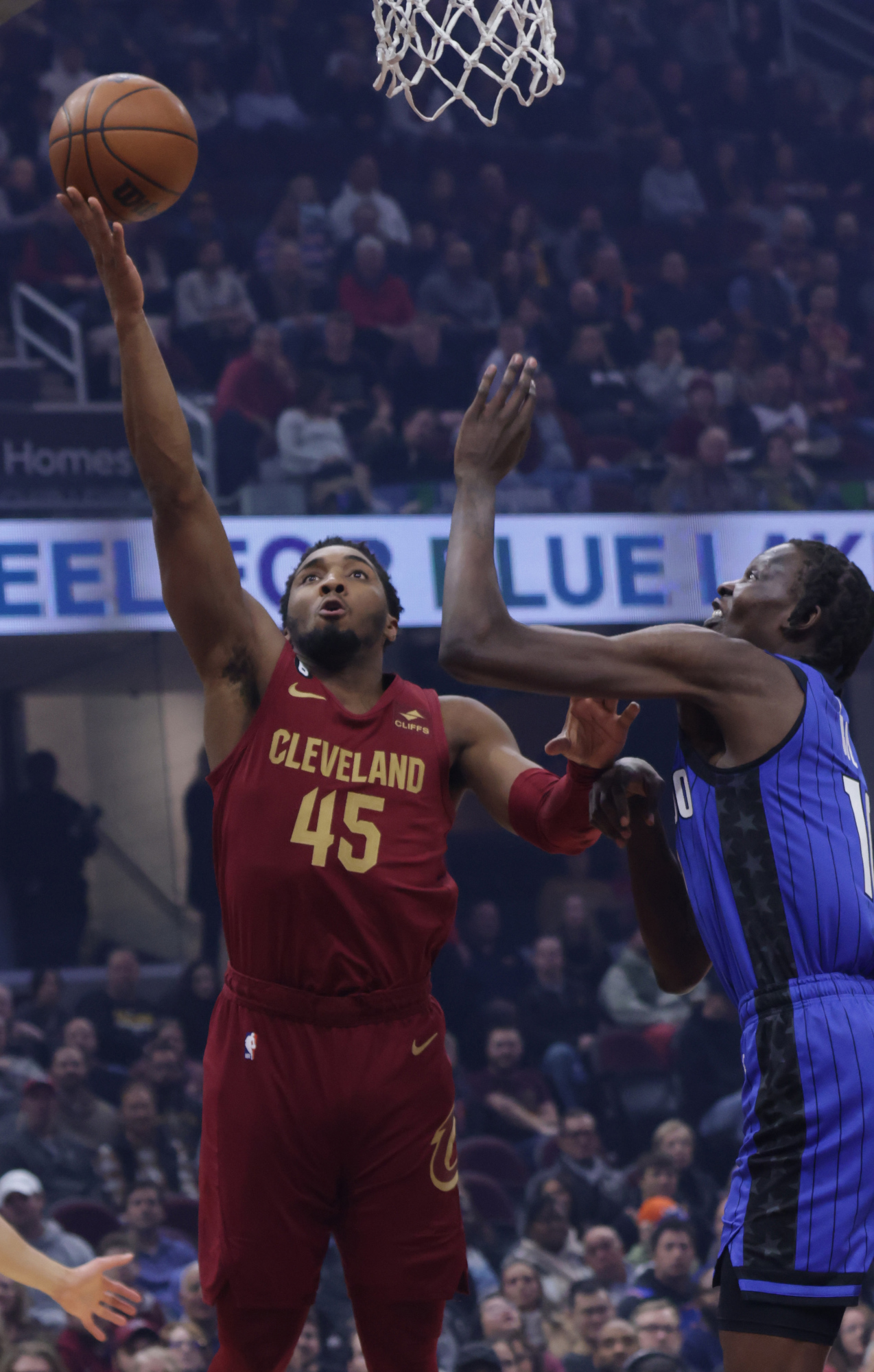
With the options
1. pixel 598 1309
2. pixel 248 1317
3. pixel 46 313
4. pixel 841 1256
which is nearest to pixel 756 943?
pixel 841 1256

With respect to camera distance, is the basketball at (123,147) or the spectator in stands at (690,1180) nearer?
the basketball at (123,147)

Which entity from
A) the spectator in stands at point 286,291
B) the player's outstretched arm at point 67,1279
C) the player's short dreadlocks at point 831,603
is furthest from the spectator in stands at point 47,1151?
the player's short dreadlocks at point 831,603

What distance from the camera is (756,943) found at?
2.52 m

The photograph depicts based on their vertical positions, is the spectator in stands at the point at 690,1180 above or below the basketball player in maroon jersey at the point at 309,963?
below

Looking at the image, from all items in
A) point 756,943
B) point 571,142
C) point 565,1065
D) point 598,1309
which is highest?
point 571,142

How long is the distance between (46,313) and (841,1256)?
7.57m

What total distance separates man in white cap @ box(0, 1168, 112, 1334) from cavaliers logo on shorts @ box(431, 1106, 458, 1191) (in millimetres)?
3667

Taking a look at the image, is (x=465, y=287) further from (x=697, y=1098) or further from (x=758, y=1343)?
(x=758, y=1343)

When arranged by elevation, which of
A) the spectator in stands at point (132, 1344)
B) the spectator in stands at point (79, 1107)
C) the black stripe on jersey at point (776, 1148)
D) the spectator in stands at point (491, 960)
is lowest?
the spectator in stands at point (132, 1344)

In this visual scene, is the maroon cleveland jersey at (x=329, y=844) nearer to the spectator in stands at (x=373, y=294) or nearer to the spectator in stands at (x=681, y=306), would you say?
the spectator in stands at (x=373, y=294)

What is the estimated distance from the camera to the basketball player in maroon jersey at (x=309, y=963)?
279cm

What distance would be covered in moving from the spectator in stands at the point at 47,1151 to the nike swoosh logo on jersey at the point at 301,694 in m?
4.37

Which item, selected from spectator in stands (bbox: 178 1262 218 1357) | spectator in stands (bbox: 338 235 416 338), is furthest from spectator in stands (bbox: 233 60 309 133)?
spectator in stands (bbox: 178 1262 218 1357)

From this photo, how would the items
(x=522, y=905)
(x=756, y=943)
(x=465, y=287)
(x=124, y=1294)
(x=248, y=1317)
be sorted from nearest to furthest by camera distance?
(x=756, y=943)
(x=248, y=1317)
(x=124, y=1294)
(x=522, y=905)
(x=465, y=287)
